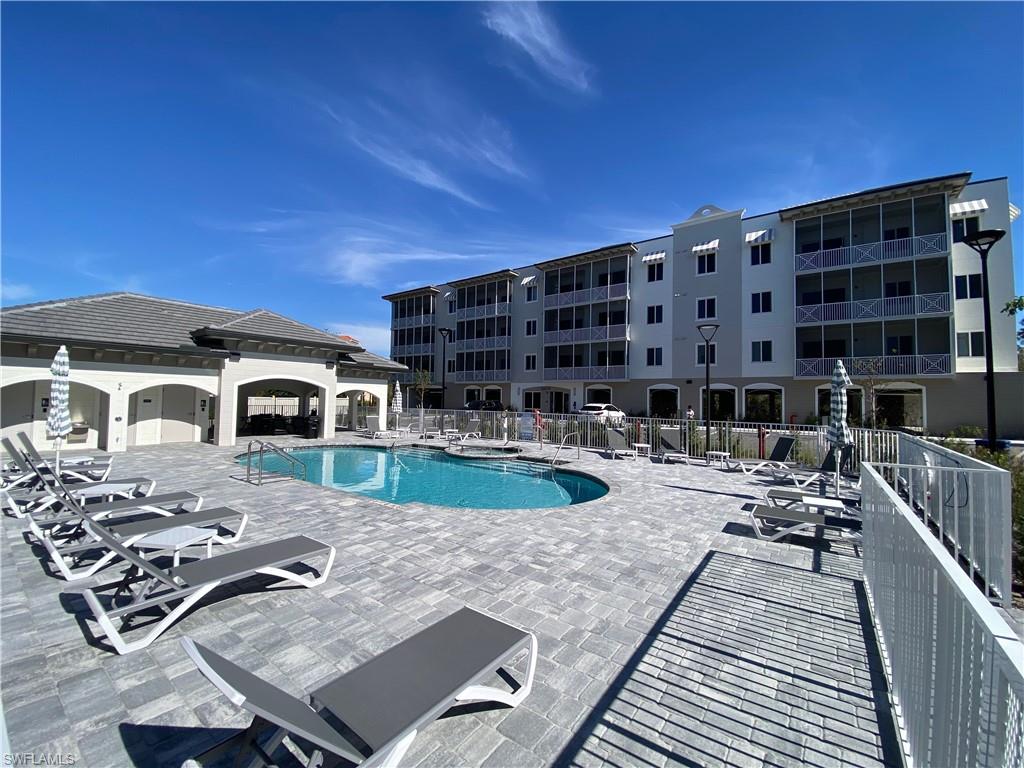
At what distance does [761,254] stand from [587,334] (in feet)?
41.5

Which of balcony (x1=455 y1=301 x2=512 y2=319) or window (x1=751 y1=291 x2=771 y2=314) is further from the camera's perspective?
balcony (x1=455 y1=301 x2=512 y2=319)

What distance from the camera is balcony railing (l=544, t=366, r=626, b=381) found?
32.8 m

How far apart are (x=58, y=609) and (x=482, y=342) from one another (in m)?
37.0

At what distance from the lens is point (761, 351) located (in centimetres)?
2775

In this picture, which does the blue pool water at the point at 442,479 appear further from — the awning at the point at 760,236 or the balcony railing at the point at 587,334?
the awning at the point at 760,236

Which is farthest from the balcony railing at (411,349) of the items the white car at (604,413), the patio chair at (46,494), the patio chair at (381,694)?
the patio chair at (381,694)

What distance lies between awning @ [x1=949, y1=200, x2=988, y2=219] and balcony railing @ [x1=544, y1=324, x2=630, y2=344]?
721 inches

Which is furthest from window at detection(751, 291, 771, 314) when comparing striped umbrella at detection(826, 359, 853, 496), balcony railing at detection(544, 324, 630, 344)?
striped umbrella at detection(826, 359, 853, 496)

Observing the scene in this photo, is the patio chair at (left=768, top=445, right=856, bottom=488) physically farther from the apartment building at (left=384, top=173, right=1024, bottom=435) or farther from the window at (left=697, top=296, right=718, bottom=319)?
the window at (left=697, top=296, right=718, bottom=319)

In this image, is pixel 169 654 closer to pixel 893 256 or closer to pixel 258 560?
pixel 258 560

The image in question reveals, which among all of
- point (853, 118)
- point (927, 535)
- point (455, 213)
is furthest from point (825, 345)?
point (927, 535)

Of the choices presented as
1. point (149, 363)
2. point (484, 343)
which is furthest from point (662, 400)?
point (149, 363)

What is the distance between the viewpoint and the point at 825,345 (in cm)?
2608

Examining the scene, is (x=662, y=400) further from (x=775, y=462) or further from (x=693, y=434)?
(x=775, y=462)
